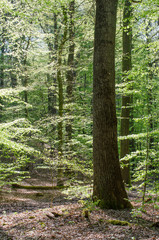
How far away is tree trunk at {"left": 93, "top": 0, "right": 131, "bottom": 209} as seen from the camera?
15.1 feet

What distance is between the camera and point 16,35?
6691 millimetres

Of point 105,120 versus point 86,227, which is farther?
point 105,120

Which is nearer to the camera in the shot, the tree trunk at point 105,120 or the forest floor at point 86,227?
the forest floor at point 86,227

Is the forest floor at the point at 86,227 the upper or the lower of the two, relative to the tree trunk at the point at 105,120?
lower

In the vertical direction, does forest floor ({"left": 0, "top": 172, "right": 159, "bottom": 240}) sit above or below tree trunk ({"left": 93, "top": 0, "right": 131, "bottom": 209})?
below

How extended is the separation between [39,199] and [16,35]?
6.86 meters

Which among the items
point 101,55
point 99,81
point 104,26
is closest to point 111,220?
point 99,81

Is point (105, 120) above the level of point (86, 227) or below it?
above

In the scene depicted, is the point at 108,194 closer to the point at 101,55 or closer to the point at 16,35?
the point at 101,55

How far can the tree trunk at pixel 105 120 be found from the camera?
4594 millimetres

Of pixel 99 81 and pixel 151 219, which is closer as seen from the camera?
pixel 151 219

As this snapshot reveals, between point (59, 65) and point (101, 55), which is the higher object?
point (59, 65)

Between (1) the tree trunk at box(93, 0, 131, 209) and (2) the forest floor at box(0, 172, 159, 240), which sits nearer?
(2) the forest floor at box(0, 172, 159, 240)

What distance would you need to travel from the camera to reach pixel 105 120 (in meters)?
4.66
